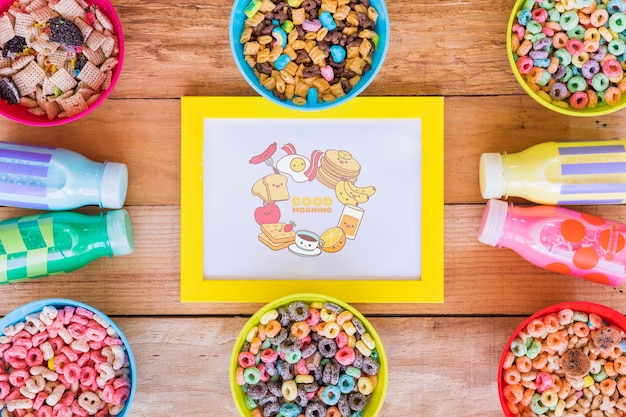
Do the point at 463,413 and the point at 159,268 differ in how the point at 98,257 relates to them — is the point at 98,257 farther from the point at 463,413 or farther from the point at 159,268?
the point at 463,413

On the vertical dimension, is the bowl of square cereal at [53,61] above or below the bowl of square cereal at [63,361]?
above

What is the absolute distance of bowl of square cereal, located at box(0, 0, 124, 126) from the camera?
0.82m

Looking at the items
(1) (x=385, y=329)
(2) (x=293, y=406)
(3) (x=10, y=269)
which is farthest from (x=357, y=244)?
(3) (x=10, y=269)

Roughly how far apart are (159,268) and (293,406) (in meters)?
0.28

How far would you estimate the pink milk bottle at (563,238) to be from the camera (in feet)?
2.63

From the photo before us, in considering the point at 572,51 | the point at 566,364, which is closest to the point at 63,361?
the point at 566,364

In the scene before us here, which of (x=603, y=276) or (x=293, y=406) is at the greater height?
(x=603, y=276)

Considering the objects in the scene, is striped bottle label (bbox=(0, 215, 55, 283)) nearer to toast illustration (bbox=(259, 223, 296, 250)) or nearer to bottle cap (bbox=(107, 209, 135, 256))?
bottle cap (bbox=(107, 209, 135, 256))

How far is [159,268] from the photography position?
2.85 feet

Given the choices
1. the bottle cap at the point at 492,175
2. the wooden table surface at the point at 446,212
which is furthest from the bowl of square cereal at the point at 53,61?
the bottle cap at the point at 492,175

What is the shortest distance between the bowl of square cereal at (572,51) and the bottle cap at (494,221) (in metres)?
0.16

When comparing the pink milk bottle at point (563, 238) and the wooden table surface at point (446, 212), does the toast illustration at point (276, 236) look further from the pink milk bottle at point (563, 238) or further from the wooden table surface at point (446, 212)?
the pink milk bottle at point (563, 238)

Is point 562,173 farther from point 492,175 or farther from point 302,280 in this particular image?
point 302,280

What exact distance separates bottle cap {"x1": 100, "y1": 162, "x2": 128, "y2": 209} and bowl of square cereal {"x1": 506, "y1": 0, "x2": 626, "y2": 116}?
1.83 feet
